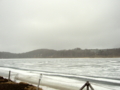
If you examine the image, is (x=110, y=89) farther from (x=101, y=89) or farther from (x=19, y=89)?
(x=19, y=89)

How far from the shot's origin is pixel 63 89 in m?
15.5

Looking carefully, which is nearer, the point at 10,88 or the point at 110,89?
Answer: the point at 10,88

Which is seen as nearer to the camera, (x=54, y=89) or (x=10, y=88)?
(x=10, y=88)

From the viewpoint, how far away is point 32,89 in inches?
460

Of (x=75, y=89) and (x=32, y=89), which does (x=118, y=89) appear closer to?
(x=75, y=89)

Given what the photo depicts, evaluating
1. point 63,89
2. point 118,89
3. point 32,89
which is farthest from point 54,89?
point 118,89

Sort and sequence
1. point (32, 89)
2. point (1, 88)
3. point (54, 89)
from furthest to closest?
point (54, 89) → point (32, 89) → point (1, 88)

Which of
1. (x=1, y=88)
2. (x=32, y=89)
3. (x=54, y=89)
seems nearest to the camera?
(x=1, y=88)

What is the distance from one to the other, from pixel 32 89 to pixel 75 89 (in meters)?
5.74

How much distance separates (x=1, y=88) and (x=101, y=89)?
36.0 ft

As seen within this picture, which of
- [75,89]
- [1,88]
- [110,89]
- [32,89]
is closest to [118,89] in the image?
[110,89]

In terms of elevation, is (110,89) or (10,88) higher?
(10,88)

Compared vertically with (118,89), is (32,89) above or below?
above

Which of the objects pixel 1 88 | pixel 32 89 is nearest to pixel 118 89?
pixel 32 89
